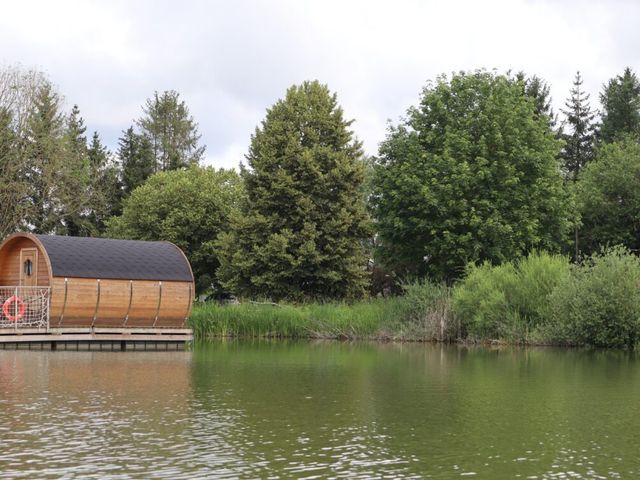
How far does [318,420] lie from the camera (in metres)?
17.3

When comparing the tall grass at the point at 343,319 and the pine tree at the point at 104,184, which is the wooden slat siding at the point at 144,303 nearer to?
the tall grass at the point at 343,319

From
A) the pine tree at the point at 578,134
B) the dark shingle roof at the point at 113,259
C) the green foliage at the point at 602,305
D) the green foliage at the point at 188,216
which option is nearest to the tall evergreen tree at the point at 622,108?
the pine tree at the point at 578,134

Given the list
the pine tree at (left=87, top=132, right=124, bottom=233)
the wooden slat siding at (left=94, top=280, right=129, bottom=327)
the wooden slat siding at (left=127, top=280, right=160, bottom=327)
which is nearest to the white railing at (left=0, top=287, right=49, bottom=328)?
the wooden slat siding at (left=94, top=280, right=129, bottom=327)

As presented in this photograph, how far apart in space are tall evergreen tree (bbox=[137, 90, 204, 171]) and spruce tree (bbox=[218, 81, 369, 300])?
107 feet

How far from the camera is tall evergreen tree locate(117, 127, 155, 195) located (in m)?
76.8

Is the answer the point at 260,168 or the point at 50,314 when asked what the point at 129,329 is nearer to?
the point at 50,314

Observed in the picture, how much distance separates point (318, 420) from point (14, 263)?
27.5 metres

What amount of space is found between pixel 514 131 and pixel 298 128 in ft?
38.3

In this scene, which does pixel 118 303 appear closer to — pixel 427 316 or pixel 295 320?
pixel 295 320

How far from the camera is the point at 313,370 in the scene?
27.7m

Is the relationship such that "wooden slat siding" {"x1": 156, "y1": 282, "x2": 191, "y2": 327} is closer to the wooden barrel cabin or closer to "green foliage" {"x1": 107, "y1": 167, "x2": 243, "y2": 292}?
the wooden barrel cabin

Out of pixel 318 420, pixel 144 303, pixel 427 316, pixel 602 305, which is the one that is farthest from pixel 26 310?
pixel 318 420

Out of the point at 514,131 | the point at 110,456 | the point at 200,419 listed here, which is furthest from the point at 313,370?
the point at 514,131

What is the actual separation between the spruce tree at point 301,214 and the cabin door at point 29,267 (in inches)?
536
